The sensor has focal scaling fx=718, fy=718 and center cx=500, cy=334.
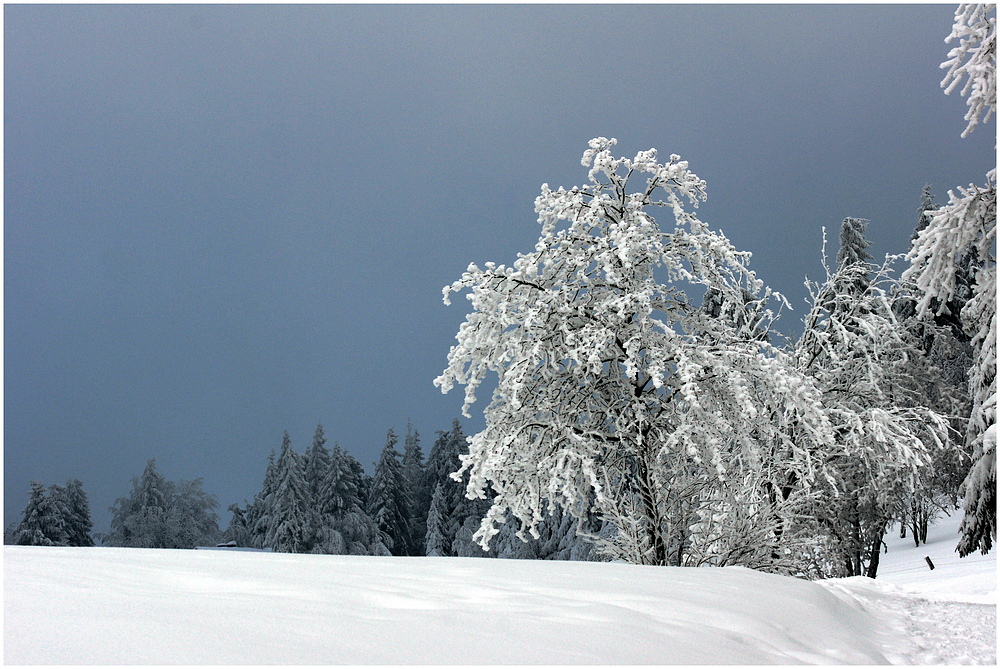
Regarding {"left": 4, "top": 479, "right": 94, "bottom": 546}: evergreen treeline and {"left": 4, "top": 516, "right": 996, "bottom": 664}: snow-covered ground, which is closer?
{"left": 4, "top": 516, "right": 996, "bottom": 664}: snow-covered ground

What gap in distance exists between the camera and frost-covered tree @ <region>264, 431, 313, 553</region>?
40.2m

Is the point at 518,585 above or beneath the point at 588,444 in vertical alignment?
beneath

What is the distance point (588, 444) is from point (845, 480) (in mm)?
10207

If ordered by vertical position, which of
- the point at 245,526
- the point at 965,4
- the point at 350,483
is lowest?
the point at 245,526

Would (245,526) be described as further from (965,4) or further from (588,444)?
(965,4)

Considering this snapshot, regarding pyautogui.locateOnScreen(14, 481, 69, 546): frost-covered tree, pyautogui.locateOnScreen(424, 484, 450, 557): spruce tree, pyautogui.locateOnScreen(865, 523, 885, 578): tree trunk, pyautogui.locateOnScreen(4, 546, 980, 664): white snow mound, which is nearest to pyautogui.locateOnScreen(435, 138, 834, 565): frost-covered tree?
pyautogui.locateOnScreen(4, 546, 980, 664): white snow mound

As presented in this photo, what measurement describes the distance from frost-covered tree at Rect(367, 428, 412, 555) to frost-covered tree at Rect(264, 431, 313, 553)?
4948mm

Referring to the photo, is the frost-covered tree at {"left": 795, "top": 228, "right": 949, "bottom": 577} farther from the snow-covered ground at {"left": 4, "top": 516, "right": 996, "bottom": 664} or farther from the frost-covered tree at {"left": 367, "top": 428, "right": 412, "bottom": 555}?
the frost-covered tree at {"left": 367, "top": 428, "right": 412, "bottom": 555}

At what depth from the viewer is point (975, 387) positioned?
9414mm

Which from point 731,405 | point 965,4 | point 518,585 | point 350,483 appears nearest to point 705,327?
point 731,405

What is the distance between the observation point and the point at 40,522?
37.8m

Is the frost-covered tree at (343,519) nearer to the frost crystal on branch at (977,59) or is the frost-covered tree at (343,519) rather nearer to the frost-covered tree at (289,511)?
the frost-covered tree at (289,511)

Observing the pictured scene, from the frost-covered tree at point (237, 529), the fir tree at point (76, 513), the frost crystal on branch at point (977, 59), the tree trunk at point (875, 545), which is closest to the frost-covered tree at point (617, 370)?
the frost crystal on branch at point (977, 59)

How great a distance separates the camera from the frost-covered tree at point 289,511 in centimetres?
4019
